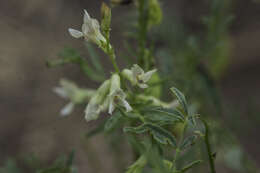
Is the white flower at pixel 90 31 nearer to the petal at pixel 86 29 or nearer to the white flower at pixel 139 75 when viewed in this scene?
the petal at pixel 86 29

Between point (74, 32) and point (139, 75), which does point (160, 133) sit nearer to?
point (139, 75)

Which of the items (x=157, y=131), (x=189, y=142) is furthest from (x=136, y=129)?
(x=189, y=142)

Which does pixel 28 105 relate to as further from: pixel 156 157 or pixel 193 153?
pixel 156 157

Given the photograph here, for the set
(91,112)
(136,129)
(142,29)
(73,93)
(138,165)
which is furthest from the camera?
(73,93)

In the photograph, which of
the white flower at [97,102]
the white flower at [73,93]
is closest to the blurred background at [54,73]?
the white flower at [73,93]

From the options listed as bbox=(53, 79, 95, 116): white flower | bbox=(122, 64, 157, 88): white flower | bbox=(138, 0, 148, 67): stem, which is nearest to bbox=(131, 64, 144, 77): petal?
bbox=(122, 64, 157, 88): white flower

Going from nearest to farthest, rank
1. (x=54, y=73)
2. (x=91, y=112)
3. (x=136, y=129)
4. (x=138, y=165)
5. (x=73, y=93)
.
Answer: (x=136, y=129) → (x=138, y=165) → (x=91, y=112) → (x=73, y=93) → (x=54, y=73)
